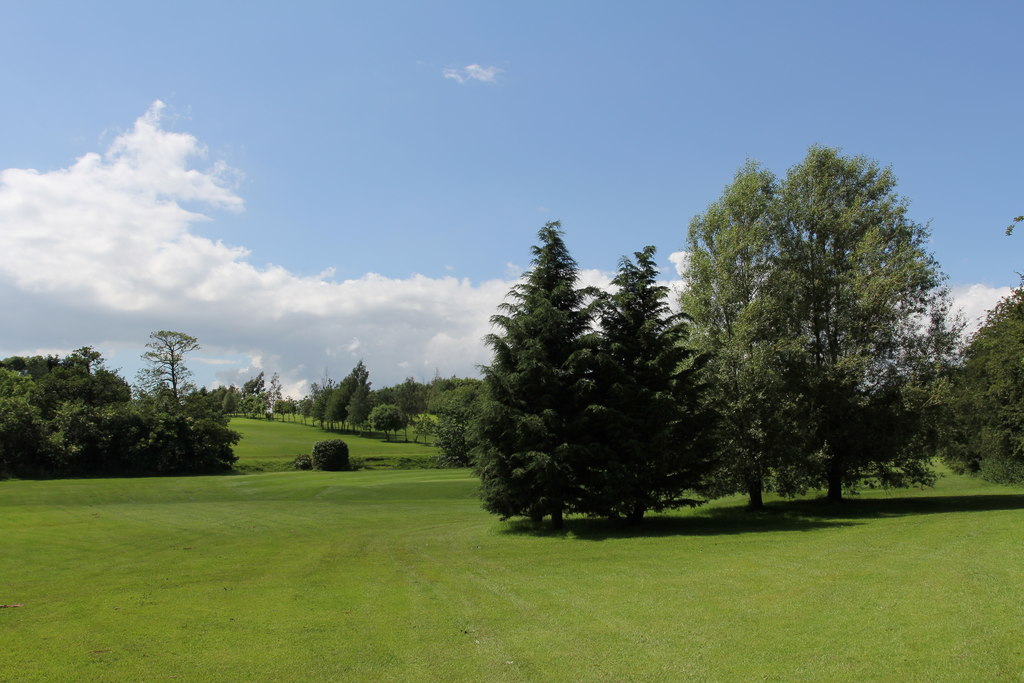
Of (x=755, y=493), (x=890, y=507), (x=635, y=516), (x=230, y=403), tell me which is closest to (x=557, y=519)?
(x=635, y=516)

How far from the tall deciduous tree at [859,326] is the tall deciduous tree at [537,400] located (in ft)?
35.2

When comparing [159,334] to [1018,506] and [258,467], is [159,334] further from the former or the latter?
[1018,506]

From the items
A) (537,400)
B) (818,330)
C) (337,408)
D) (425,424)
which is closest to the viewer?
(537,400)

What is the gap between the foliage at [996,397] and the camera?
34250 millimetres

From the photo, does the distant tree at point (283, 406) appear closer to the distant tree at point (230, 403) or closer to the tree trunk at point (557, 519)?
the distant tree at point (230, 403)

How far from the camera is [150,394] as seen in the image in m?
74.5

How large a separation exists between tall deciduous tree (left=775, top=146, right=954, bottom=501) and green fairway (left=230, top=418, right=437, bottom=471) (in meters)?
54.0

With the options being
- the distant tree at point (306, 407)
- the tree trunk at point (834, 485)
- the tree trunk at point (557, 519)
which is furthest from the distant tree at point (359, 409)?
the tree trunk at point (834, 485)

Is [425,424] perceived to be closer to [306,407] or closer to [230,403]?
[306,407]

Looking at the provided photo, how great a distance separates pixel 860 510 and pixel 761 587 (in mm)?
17183

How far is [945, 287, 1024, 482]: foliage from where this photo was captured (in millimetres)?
34250

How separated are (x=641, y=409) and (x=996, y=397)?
2838 centimetres

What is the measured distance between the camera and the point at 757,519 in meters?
24.3

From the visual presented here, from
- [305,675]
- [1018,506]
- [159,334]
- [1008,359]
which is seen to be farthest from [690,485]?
[159,334]
